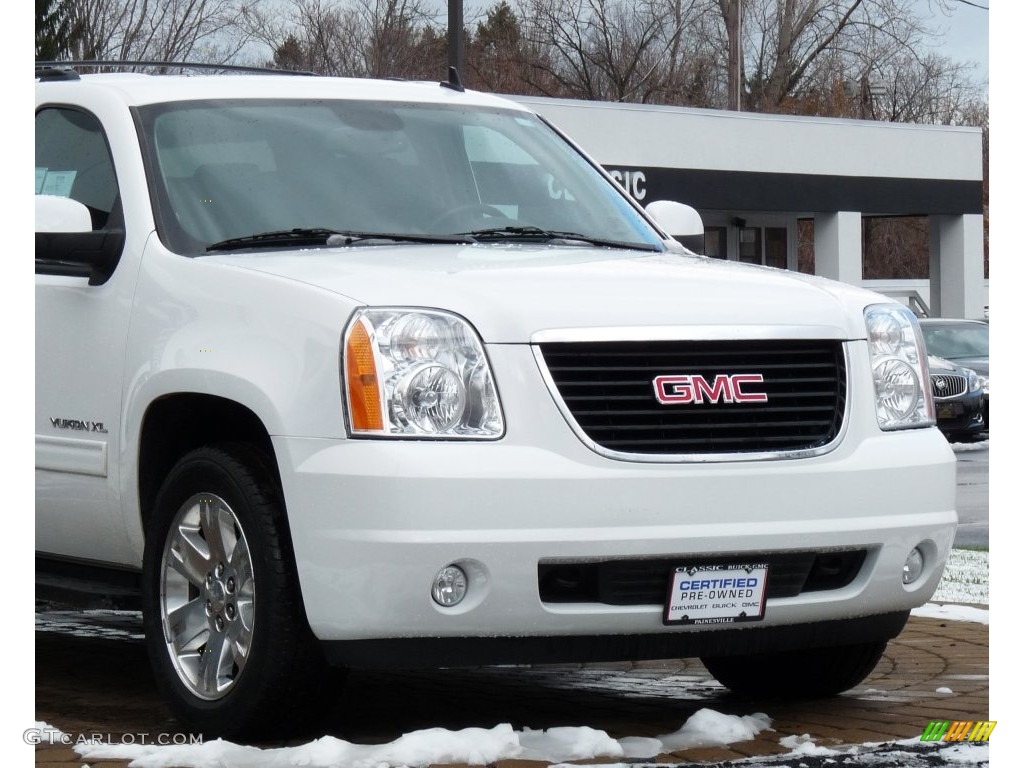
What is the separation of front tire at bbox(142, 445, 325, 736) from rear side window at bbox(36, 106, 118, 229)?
1.20 m

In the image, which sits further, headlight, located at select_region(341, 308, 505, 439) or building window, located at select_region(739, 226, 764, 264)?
building window, located at select_region(739, 226, 764, 264)

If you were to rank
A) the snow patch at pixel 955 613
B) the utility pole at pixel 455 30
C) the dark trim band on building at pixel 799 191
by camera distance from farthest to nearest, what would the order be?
the dark trim band on building at pixel 799 191
the utility pole at pixel 455 30
the snow patch at pixel 955 613

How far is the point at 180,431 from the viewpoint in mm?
5453

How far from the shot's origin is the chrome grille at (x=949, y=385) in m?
20.9

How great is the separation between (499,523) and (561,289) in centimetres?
72

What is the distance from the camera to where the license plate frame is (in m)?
4.88

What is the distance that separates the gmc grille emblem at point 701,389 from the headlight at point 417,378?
18.5 inches

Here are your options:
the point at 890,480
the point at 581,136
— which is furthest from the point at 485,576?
the point at 581,136

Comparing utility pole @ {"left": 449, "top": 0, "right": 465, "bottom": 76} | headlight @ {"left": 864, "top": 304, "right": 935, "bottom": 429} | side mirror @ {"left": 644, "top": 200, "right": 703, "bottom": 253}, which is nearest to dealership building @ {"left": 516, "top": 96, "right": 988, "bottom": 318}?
utility pole @ {"left": 449, "top": 0, "right": 465, "bottom": 76}

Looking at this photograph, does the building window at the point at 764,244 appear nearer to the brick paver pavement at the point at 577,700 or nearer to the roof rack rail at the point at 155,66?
the roof rack rail at the point at 155,66

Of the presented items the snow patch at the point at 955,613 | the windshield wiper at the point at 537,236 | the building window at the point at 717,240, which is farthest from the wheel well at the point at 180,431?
the building window at the point at 717,240

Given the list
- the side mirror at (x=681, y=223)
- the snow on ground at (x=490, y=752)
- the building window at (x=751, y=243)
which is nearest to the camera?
the snow on ground at (x=490, y=752)

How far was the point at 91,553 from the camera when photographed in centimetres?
582

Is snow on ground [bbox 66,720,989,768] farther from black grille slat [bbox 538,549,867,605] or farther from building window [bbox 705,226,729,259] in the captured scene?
building window [bbox 705,226,729,259]
